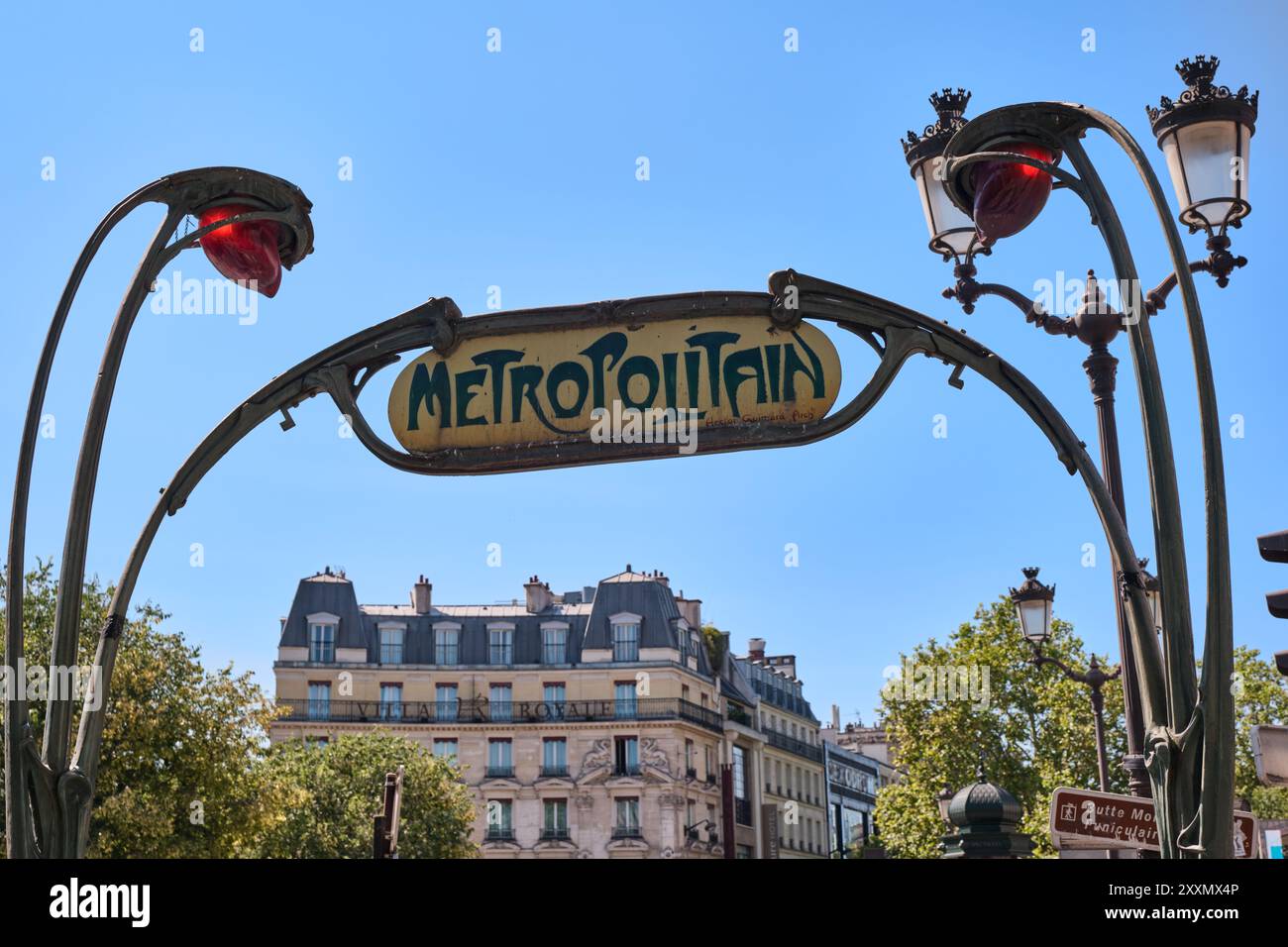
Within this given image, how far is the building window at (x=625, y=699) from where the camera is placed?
69.6 meters

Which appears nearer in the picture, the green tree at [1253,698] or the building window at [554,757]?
the green tree at [1253,698]

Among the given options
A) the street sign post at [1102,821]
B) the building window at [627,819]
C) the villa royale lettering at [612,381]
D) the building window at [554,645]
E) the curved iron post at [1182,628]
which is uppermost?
the building window at [554,645]

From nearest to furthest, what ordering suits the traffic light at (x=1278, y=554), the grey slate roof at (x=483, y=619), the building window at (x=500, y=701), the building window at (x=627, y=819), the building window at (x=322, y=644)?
1. the traffic light at (x=1278, y=554)
2. the building window at (x=627, y=819)
3. the building window at (x=322, y=644)
4. the building window at (x=500, y=701)
5. the grey slate roof at (x=483, y=619)

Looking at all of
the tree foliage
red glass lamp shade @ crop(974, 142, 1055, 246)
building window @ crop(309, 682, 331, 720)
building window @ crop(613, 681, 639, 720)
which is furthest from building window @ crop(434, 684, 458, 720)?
red glass lamp shade @ crop(974, 142, 1055, 246)

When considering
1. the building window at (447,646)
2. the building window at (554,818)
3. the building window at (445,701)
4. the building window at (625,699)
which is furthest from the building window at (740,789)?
the building window at (447,646)

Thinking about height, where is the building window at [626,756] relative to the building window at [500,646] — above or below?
below

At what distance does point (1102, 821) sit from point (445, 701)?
62244 mm

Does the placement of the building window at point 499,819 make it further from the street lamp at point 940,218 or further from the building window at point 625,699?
the street lamp at point 940,218

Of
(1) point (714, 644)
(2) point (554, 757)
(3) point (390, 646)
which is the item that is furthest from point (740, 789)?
(3) point (390, 646)

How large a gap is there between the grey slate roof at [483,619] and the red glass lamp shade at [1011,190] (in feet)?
213

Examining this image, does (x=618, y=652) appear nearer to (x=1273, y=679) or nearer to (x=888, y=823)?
(x=888, y=823)

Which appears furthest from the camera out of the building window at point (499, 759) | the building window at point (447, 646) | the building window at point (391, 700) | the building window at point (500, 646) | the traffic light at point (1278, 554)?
the building window at point (500, 646)

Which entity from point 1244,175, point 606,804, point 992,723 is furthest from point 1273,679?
point 1244,175

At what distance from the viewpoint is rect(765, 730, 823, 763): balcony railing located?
82312 mm
